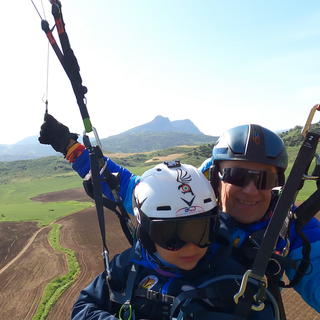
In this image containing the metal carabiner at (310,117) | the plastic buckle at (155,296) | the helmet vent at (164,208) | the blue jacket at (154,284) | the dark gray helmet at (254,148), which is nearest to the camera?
the metal carabiner at (310,117)

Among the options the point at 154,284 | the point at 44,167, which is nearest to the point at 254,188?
the point at 154,284

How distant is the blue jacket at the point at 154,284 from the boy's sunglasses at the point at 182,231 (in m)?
0.22

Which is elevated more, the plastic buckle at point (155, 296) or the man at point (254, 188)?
the man at point (254, 188)

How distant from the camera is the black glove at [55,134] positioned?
3480 mm

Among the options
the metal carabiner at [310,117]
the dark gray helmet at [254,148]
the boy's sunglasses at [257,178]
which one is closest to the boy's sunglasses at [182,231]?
the boy's sunglasses at [257,178]

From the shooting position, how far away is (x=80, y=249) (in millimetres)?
14930

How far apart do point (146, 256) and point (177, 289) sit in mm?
411

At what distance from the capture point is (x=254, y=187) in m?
2.34

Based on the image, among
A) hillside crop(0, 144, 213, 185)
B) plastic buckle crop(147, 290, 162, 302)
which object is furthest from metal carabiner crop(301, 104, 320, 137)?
hillside crop(0, 144, 213, 185)

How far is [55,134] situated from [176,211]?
2.35m

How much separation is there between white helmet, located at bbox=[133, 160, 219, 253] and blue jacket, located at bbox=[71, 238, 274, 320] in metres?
0.22

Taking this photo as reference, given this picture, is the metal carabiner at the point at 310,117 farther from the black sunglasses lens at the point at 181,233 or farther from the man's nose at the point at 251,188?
the black sunglasses lens at the point at 181,233

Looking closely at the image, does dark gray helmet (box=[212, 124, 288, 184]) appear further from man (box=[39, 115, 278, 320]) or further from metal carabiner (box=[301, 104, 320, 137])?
metal carabiner (box=[301, 104, 320, 137])

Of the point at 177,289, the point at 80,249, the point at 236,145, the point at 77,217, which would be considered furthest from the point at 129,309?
the point at 77,217
